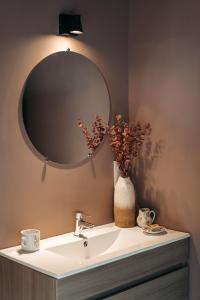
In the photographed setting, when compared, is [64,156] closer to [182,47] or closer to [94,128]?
[94,128]

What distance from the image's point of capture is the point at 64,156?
2.48 metres

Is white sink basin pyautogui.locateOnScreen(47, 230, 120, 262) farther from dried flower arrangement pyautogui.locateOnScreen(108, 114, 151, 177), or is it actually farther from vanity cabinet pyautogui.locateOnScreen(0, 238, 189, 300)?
dried flower arrangement pyautogui.locateOnScreen(108, 114, 151, 177)

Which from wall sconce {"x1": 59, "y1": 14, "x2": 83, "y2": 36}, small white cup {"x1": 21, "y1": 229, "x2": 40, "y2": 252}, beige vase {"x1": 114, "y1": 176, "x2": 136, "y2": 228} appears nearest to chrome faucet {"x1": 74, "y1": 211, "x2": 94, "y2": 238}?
beige vase {"x1": 114, "y1": 176, "x2": 136, "y2": 228}

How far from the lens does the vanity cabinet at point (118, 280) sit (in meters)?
1.97

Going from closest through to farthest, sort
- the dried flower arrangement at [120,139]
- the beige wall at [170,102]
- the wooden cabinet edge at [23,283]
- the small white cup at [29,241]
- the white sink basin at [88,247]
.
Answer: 1. the wooden cabinet edge at [23,283]
2. the small white cup at [29,241]
3. the white sink basin at [88,247]
4. the beige wall at [170,102]
5. the dried flower arrangement at [120,139]

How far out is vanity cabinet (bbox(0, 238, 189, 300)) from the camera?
1973 millimetres

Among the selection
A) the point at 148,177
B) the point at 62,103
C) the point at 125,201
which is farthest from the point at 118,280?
the point at 62,103

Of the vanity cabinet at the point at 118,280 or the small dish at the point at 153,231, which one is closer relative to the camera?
the vanity cabinet at the point at 118,280

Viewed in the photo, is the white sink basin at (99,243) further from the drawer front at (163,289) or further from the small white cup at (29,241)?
the drawer front at (163,289)

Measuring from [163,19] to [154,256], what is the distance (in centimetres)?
130

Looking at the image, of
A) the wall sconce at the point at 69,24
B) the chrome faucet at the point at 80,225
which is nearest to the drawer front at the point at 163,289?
the chrome faucet at the point at 80,225

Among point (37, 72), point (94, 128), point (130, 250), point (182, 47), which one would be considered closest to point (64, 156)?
point (94, 128)

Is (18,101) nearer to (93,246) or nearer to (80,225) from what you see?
(80,225)

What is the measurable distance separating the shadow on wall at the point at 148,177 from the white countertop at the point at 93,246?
195mm
